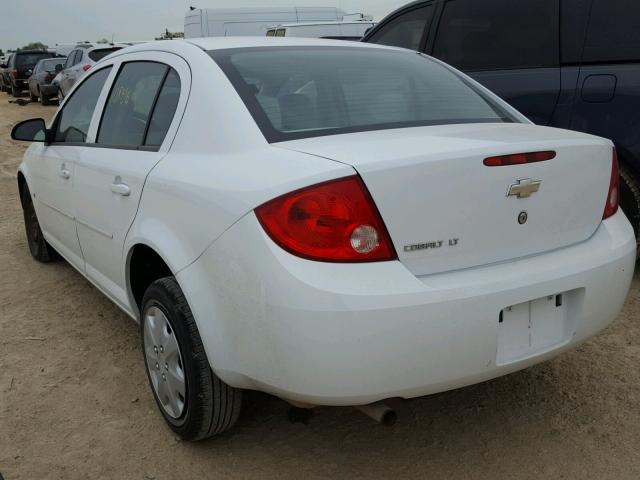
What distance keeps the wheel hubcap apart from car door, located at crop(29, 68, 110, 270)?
1.10 metres

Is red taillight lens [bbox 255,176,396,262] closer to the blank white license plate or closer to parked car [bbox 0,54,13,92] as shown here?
the blank white license plate

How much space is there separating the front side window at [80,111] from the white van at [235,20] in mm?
13708

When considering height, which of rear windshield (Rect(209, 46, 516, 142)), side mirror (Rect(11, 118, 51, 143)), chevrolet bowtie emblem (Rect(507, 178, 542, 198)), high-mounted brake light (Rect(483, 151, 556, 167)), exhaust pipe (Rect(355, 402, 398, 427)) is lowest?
exhaust pipe (Rect(355, 402, 398, 427))

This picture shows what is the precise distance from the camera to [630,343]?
3268 millimetres

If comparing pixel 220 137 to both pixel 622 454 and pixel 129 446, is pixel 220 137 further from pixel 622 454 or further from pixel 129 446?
pixel 622 454

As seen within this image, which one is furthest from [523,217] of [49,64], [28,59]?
[28,59]

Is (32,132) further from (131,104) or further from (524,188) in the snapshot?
(524,188)

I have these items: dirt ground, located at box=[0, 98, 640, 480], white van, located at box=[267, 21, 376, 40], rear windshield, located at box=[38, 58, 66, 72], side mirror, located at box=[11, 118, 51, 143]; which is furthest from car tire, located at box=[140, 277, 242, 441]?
rear windshield, located at box=[38, 58, 66, 72]

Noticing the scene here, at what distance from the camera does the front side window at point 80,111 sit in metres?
3.50

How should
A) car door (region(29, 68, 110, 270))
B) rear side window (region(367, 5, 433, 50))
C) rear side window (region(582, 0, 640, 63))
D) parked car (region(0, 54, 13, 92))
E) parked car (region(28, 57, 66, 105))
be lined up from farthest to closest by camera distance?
parked car (region(0, 54, 13, 92)), parked car (region(28, 57, 66, 105)), rear side window (region(367, 5, 433, 50)), rear side window (region(582, 0, 640, 63)), car door (region(29, 68, 110, 270))

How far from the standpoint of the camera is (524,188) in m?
2.07

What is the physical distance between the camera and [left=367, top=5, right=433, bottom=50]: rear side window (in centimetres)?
509

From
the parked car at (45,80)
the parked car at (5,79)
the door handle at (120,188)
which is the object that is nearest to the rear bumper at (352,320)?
the door handle at (120,188)

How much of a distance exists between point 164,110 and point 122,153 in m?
0.33
